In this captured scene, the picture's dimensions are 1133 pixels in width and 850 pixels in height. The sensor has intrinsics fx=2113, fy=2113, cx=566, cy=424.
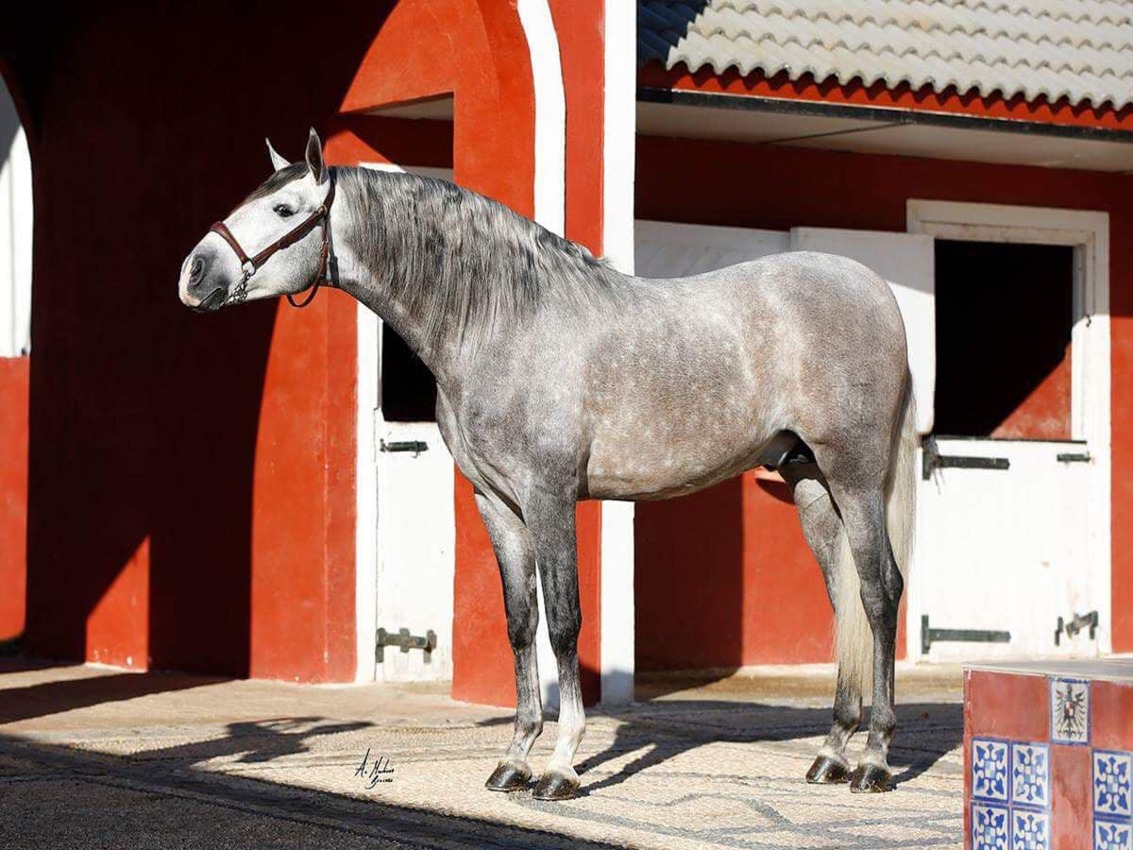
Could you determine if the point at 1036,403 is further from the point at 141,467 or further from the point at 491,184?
the point at 141,467

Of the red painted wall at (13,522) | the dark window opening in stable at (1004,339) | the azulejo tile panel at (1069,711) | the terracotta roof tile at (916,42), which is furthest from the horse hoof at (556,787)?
the red painted wall at (13,522)

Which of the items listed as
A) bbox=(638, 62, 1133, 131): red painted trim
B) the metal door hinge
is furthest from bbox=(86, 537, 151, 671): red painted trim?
A: the metal door hinge

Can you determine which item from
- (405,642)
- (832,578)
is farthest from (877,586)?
(405,642)

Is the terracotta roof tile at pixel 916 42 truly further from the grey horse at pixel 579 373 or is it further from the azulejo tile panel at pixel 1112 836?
the azulejo tile panel at pixel 1112 836

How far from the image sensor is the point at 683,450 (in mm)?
7008

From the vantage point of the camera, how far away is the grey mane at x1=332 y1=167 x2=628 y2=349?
6754 millimetres

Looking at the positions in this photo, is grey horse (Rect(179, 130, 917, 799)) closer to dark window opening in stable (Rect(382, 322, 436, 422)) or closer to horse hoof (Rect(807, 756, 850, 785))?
horse hoof (Rect(807, 756, 850, 785))

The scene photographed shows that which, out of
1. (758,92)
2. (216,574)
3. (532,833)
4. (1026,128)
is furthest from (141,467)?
(532,833)

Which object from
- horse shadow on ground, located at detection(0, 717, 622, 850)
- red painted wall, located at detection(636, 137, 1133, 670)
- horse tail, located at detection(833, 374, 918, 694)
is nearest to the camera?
horse shadow on ground, located at detection(0, 717, 622, 850)

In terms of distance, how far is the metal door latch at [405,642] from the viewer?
1070cm

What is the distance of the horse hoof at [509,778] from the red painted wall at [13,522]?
6.26 m

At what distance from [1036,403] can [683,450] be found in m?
5.93

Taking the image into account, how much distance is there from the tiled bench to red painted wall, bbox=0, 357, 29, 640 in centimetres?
857

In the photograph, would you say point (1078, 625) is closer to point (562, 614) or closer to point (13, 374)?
point (562, 614)
